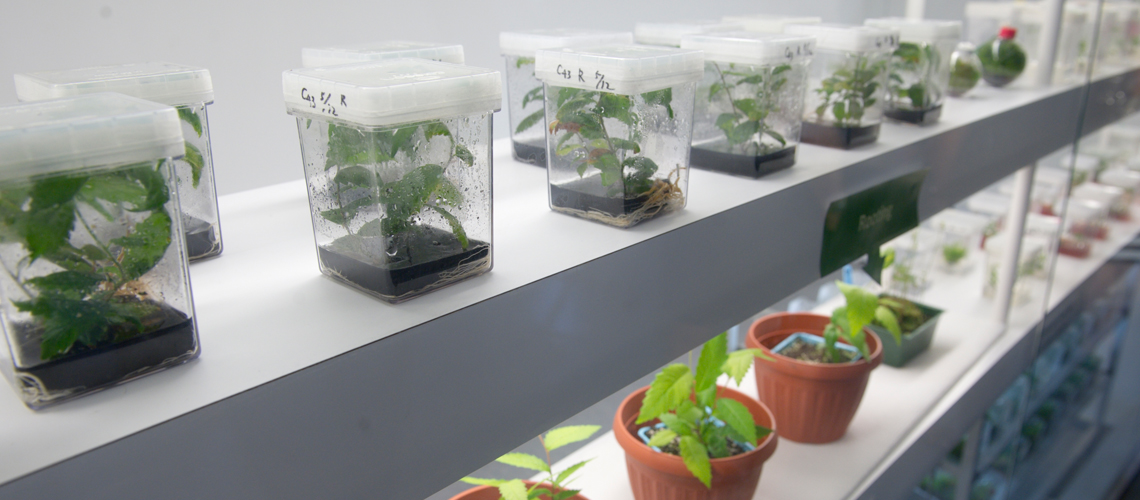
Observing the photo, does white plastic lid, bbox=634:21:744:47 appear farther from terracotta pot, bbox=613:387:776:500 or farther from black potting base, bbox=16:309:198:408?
black potting base, bbox=16:309:198:408

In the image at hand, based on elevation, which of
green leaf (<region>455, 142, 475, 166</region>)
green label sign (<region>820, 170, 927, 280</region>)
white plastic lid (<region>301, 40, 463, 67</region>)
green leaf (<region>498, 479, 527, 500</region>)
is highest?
white plastic lid (<region>301, 40, 463, 67</region>)

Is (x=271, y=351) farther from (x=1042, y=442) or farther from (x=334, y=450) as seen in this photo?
(x=1042, y=442)

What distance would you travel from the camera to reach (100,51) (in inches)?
30.2

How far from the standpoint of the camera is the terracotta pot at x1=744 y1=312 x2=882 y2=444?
1.17 metres

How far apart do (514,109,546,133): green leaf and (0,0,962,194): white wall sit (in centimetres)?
26

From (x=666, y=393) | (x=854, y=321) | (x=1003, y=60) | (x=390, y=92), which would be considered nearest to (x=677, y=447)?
→ (x=666, y=393)

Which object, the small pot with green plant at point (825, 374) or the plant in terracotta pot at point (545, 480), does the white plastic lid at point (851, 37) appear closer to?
the small pot with green plant at point (825, 374)

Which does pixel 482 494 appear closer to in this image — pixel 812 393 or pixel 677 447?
pixel 677 447

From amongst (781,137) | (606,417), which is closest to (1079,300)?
(606,417)

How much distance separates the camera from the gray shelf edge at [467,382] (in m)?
0.41

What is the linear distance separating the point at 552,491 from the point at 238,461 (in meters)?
0.56

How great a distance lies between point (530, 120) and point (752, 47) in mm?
280

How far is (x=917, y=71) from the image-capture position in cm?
118

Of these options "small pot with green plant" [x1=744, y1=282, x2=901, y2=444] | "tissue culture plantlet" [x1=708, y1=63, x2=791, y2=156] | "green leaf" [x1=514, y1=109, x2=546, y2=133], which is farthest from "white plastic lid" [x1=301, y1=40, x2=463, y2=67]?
"small pot with green plant" [x1=744, y1=282, x2=901, y2=444]
